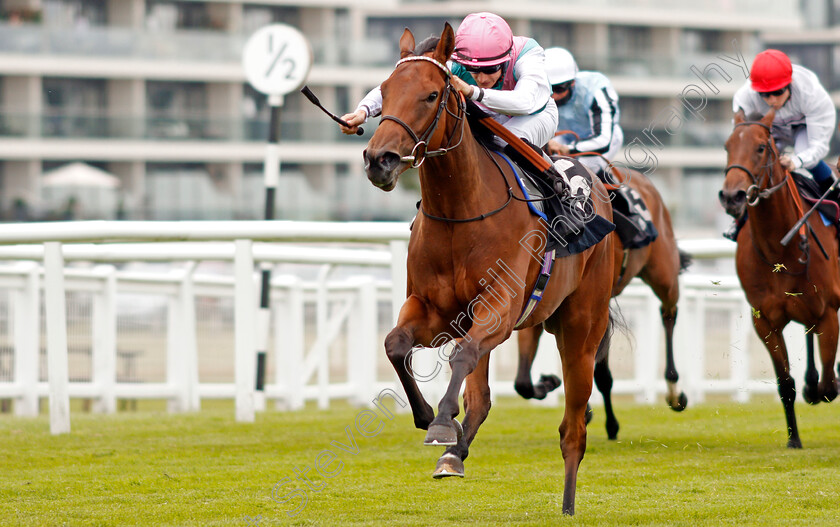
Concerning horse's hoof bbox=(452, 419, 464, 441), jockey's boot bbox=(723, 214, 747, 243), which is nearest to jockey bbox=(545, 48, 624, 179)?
jockey's boot bbox=(723, 214, 747, 243)

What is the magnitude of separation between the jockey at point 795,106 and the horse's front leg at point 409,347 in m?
3.16

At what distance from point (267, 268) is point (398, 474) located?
310 centimetres

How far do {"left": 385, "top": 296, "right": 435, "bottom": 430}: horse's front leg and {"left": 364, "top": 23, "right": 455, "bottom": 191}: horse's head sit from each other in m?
0.59

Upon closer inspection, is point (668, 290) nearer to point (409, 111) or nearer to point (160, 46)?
point (409, 111)

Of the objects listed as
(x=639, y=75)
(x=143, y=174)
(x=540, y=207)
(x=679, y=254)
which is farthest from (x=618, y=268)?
(x=639, y=75)

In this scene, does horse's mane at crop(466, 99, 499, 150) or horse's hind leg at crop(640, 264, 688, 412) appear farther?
horse's hind leg at crop(640, 264, 688, 412)

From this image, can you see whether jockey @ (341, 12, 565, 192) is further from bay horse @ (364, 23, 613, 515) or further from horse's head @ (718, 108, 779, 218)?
horse's head @ (718, 108, 779, 218)

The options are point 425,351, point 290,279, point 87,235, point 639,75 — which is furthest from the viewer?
point 639,75

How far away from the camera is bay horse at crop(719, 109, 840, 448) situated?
263 inches

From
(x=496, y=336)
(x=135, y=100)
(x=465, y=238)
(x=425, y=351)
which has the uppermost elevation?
(x=135, y=100)

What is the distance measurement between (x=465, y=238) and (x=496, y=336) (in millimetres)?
401

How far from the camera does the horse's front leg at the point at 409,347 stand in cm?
428

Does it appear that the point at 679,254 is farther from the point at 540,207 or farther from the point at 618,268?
the point at 540,207

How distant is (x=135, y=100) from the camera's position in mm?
32938
